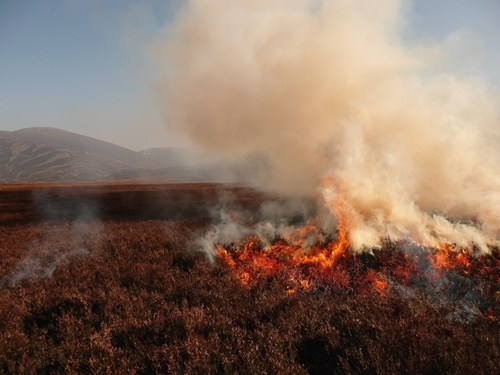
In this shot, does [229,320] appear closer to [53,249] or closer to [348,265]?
[348,265]

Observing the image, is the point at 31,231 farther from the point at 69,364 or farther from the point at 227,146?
the point at 69,364

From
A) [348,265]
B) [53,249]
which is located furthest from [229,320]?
[53,249]

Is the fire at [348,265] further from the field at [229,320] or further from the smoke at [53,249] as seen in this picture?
the smoke at [53,249]

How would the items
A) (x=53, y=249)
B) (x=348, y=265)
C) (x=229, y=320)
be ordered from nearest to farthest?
1. (x=229, y=320)
2. (x=348, y=265)
3. (x=53, y=249)

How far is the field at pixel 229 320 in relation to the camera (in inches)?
143

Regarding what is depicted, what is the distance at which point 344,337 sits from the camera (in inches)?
167

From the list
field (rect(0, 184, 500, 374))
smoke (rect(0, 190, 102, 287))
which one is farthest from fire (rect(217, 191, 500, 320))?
smoke (rect(0, 190, 102, 287))

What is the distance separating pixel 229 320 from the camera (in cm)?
479

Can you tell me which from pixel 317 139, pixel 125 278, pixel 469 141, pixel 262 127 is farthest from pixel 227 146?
pixel 469 141

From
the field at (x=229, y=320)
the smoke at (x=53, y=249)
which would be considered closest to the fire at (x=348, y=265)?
the field at (x=229, y=320)

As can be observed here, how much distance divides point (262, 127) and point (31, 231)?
41.3 feet

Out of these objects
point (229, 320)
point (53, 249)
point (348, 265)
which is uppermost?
point (348, 265)

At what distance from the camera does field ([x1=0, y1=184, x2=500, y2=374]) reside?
3645mm

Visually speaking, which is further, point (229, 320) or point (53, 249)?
point (53, 249)
